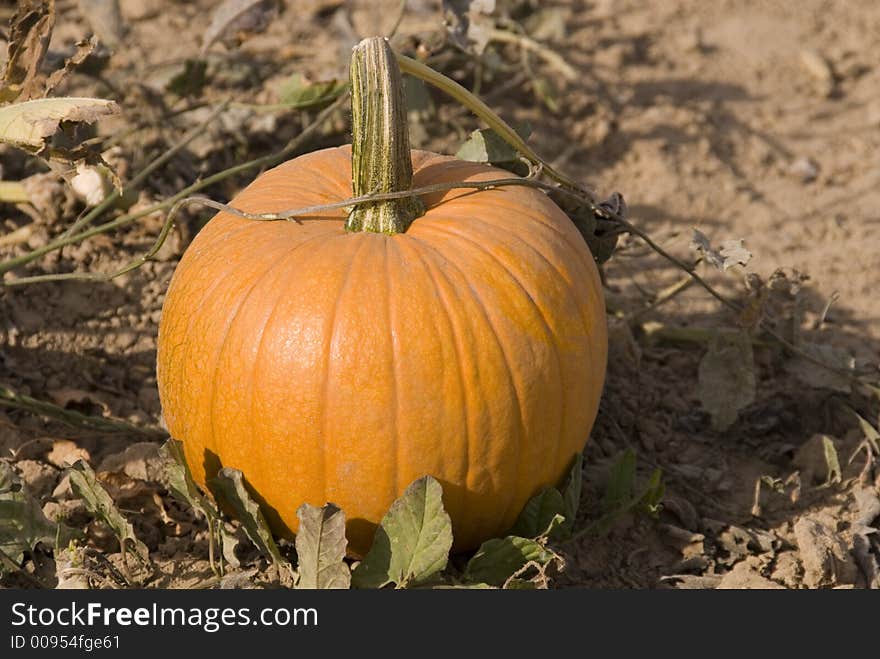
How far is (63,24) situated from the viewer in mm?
5230

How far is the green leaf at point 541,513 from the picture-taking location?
116 inches

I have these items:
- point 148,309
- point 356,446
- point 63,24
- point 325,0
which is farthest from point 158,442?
point 325,0

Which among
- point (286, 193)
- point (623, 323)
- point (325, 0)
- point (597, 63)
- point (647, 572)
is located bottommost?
point (647, 572)

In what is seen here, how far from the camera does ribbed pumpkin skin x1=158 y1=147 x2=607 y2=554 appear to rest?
2695 mm

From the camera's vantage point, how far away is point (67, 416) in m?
3.46

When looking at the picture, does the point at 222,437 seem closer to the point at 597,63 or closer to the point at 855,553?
the point at 855,553

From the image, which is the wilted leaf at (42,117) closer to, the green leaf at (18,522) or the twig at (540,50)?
the green leaf at (18,522)

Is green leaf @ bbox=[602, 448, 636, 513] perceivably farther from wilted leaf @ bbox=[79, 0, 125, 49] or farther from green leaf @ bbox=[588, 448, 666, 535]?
wilted leaf @ bbox=[79, 0, 125, 49]

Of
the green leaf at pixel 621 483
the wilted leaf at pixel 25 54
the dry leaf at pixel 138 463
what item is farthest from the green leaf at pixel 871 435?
the wilted leaf at pixel 25 54

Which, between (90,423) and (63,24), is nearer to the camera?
(90,423)

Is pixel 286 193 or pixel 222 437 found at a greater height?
pixel 286 193

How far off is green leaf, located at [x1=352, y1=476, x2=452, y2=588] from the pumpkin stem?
0.65 m

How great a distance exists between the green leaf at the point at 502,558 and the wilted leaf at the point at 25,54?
1585 mm

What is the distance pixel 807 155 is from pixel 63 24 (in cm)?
323
